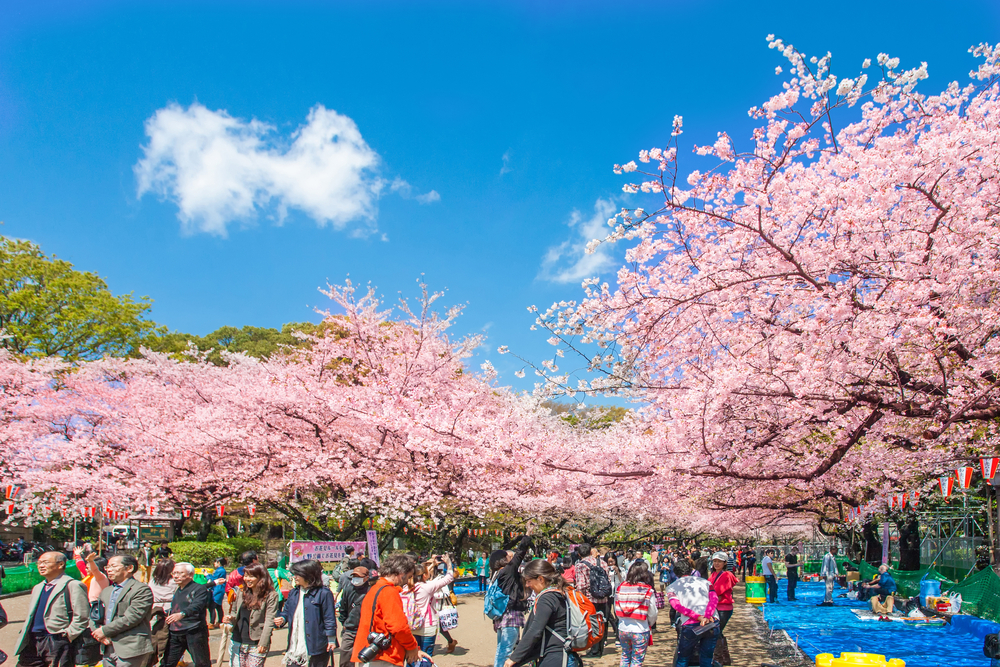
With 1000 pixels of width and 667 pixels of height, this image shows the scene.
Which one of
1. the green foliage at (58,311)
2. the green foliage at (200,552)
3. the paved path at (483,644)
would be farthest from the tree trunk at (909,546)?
the green foliage at (58,311)

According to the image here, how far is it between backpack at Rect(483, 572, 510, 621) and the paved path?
239 centimetres

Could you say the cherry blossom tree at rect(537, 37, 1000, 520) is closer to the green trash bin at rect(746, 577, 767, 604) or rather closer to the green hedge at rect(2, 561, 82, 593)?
the green trash bin at rect(746, 577, 767, 604)

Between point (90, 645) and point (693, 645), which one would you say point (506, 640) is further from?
point (90, 645)

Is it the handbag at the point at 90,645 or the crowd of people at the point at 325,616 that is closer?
the crowd of people at the point at 325,616

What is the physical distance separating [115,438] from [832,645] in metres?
19.4

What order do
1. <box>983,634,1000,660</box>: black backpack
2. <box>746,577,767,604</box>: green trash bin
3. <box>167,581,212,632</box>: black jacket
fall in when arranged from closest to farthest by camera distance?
<box>983,634,1000,660</box>: black backpack
<box>167,581,212,632</box>: black jacket
<box>746,577,767,604</box>: green trash bin

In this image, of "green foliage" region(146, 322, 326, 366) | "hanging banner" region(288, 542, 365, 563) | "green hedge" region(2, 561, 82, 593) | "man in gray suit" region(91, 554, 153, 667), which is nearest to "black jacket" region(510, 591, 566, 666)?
"man in gray suit" region(91, 554, 153, 667)

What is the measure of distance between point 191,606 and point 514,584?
3.01m

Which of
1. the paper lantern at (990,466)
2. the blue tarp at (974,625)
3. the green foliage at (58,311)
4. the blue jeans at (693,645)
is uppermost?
the green foliage at (58,311)

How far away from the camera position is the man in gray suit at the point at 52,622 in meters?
5.43

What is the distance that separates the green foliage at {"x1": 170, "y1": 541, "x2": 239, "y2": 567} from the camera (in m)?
19.5

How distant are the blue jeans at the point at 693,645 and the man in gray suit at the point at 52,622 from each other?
5610mm

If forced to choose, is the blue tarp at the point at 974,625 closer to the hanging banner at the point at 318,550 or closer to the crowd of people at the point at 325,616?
the crowd of people at the point at 325,616

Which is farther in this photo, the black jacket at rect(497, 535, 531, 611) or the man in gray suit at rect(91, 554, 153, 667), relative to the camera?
the black jacket at rect(497, 535, 531, 611)
